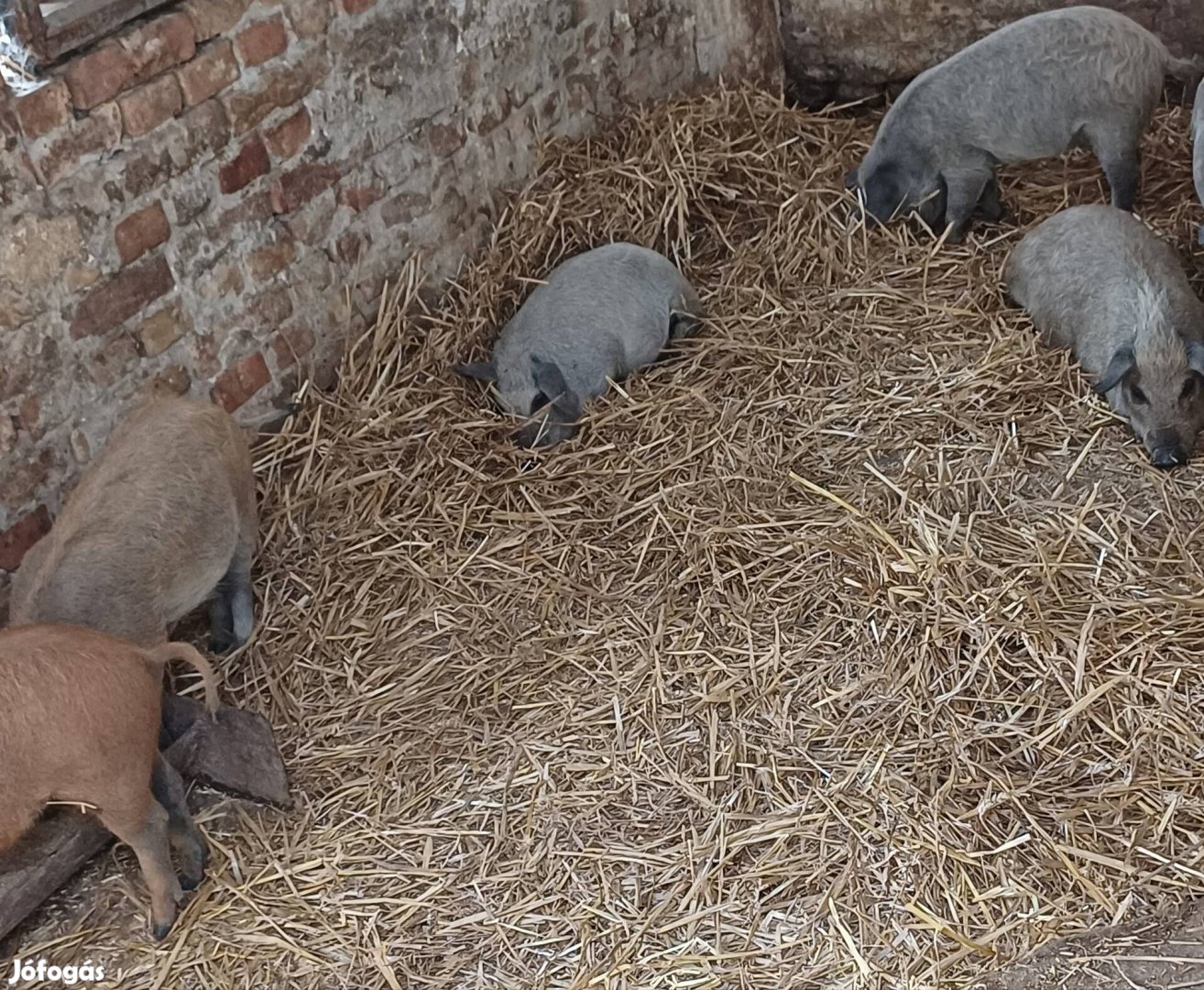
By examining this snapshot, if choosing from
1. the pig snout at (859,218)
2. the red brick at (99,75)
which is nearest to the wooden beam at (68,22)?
the red brick at (99,75)

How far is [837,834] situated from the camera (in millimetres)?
2980

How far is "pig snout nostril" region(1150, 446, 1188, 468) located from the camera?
383 cm

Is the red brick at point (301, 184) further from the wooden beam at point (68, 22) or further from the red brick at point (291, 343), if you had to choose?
the wooden beam at point (68, 22)

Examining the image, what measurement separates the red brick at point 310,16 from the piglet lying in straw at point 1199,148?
8.90ft

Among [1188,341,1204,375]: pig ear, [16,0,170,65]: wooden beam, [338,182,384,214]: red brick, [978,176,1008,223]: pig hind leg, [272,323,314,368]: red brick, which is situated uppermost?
[16,0,170,65]: wooden beam

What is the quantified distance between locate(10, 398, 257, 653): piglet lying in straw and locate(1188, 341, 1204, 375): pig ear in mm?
2698

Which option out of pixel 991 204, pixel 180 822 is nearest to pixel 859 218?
pixel 991 204

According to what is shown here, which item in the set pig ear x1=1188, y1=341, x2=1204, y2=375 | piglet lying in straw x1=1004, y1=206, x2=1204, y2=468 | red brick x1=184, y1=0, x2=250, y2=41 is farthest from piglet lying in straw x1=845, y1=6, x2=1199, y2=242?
red brick x1=184, y1=0, x2=250, y2=41

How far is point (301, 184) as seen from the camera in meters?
4.16

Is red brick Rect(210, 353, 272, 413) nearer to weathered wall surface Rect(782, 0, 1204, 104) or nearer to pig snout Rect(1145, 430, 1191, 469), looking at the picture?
pig snout Rect(1145, 430, 1191, 469)

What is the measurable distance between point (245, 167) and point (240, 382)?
0.62 m

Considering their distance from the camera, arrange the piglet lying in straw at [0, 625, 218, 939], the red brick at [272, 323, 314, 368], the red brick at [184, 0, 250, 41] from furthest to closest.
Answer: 1. the red brick at [272, 323, 314, 368]
2. the red brick at [184, 0, 250, 41]
3. the piglet lying in straw at [0, 625, 218, 939]

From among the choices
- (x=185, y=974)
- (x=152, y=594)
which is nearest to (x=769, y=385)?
(x=152, y=594)

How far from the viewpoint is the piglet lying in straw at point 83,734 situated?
278 centimetres
